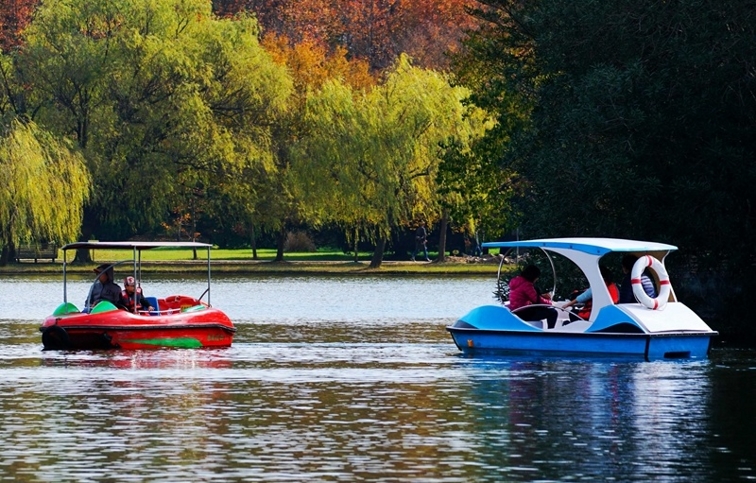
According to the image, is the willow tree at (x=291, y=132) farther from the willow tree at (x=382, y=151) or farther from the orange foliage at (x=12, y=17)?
the orange foliage at (x=12, y=17)

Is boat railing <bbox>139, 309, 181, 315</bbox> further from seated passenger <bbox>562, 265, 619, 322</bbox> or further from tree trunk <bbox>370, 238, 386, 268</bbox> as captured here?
tree trunk <bbox>370, 238, 386, 268</bbox>

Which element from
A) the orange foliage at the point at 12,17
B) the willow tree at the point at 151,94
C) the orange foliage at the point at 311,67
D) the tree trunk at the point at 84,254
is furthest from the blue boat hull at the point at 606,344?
the orange foliage at the point at 12,17

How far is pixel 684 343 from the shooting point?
3036 centimetres

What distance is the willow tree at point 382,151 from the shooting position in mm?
77438

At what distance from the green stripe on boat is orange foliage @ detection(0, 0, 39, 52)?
243ft

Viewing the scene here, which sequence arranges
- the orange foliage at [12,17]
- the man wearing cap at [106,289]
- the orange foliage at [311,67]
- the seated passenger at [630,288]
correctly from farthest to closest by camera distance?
the orange foliage at [12,17], the orange foliage at [311,67], the man wearing cap at [106,289], the seated passenger at [630,288]

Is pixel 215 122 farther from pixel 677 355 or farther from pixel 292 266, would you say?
pixel 677 355

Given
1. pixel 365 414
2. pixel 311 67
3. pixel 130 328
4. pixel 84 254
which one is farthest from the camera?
pixel 311 67

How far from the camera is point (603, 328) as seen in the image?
99.9 ft

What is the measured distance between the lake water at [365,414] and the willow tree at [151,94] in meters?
43.0

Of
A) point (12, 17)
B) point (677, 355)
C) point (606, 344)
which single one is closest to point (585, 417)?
point (606, 344)

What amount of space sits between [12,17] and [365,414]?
88.3 meters

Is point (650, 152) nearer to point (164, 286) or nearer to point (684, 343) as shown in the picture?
point (684, 343)

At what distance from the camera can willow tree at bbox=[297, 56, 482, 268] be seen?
77.4 meters
